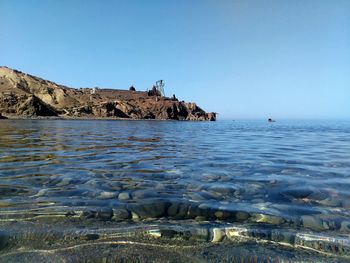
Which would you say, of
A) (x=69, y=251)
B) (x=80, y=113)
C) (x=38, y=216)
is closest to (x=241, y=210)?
(x=69, y=251)

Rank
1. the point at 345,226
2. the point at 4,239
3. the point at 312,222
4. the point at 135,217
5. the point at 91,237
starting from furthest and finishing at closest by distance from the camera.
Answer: the point at 135,217
the point at 312,222
the point at 345,226
the point at 91,237
the point at 4,239

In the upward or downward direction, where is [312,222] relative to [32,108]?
downward

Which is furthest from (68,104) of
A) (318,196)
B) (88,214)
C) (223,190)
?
(318,196)

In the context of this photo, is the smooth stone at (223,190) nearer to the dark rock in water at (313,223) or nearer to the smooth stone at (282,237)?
the dark rock in water at (313,223)

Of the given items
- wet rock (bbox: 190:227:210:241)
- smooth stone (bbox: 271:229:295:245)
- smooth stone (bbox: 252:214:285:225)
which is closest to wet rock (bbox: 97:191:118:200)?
wet rock (bbox: 190:227:210:241)

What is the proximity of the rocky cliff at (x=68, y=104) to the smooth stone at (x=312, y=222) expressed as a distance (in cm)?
10521

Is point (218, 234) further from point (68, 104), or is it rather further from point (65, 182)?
point (68, 104)

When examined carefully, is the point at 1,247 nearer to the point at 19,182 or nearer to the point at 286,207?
the point at 19,182

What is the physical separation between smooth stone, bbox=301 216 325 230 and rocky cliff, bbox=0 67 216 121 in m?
105

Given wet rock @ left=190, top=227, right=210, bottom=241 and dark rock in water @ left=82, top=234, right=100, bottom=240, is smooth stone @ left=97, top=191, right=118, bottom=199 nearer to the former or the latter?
dark rock in water @ left=82, top=234, right=100, bottom=240

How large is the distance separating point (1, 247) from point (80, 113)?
124105 millimetres

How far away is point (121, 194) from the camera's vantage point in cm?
572

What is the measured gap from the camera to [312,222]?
4383 mm

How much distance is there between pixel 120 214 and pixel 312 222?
9.66ft
